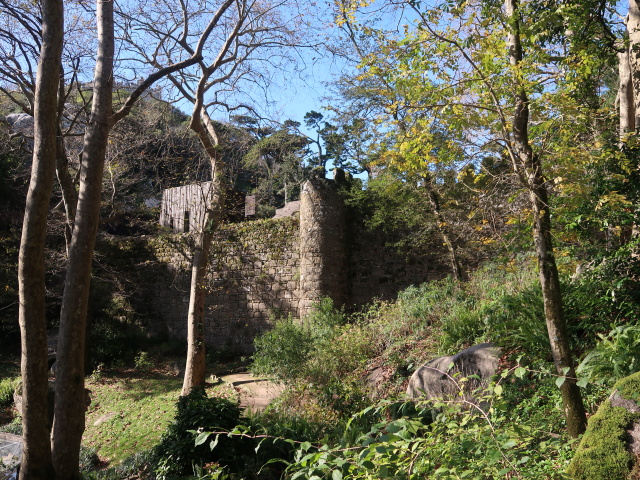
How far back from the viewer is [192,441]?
511 centimetres

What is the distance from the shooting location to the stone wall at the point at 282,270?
39.0 ft

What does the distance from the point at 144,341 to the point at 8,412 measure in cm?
426

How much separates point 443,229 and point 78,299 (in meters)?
7.39

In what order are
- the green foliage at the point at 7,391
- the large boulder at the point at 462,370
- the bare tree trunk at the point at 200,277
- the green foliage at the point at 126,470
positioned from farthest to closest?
the green foliage at the point at 7,391, the bare tree trunk at the point at 200,277, the green foliage at the point at 126,470, the large boulder at the point at 462,370

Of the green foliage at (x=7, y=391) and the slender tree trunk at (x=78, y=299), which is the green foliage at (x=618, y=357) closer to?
the slender tree trunk at (x=78, y=299)

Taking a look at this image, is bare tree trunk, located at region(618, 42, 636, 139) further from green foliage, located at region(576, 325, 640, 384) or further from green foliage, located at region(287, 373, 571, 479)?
green foliage, located at region(287, 373, 571, 479)

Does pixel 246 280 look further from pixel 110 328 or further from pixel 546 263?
pixel 546 263

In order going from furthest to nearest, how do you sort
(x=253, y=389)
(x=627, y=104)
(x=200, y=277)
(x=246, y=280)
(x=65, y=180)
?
(x=246, y=280), (x=200, y=277), (x=253, y=389), (x=65, y=180), (x=627, y=104)

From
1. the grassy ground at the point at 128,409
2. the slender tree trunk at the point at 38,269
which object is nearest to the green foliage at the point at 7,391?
the grassy ground at the point at 128,409

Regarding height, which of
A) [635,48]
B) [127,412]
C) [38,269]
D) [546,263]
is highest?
[635,48]

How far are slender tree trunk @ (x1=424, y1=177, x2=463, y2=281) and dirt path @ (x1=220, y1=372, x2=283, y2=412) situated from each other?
4.34 meters

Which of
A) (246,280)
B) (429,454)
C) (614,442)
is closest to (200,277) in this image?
(246,280)

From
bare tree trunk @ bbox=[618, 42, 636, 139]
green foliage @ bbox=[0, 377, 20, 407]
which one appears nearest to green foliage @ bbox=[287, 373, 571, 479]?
bare tree trunk @ bbox=[618, 42, 636, 139]

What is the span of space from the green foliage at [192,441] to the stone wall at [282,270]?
6052 mm
